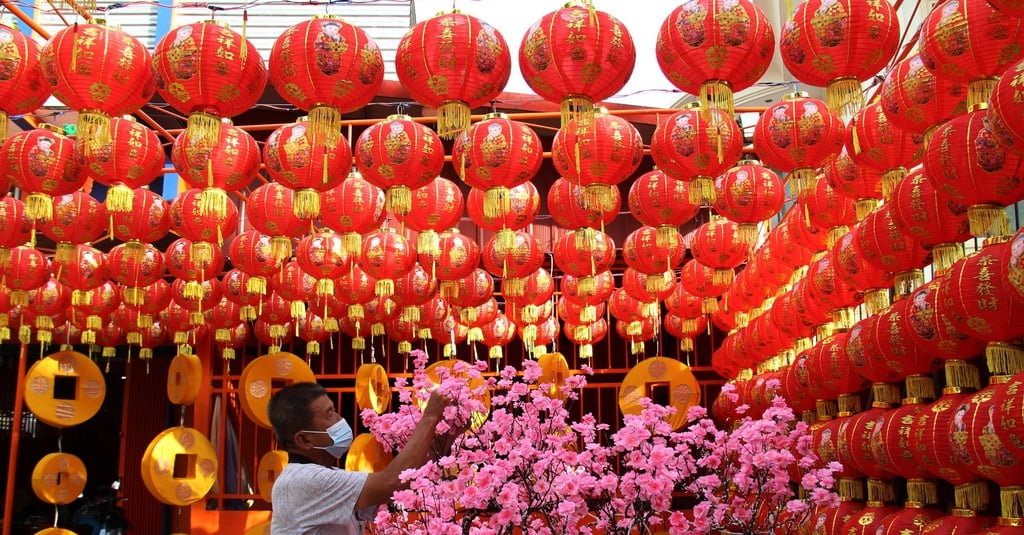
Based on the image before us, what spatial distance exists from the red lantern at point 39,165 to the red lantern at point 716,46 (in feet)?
10.5

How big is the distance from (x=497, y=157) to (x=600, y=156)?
20.4 inches

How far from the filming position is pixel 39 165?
4.99 m

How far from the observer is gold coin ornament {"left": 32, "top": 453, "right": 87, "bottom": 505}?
29.1 feet

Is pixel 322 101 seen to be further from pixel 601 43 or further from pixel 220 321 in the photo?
pixel 220 321

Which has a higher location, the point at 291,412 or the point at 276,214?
the point at 276,214

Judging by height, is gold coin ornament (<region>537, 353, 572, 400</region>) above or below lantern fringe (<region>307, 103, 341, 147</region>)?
below

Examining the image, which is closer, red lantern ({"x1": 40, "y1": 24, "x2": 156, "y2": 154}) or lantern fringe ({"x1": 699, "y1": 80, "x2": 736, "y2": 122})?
lantern fringe ({"x1": 699, "y1": 80, "x2": 736, "y2": 122})

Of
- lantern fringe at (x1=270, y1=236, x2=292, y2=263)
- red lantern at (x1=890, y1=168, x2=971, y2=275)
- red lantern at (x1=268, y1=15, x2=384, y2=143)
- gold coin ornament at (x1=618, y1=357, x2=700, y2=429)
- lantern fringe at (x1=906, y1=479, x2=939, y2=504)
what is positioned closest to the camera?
red lantern at (x1=890, y1=168, x2=971, y2=275)

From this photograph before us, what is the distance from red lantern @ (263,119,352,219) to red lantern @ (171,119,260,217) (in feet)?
0.47

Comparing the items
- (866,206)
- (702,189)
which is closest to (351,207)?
(702,189)

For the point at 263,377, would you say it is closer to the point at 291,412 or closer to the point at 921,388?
the point at 921,388

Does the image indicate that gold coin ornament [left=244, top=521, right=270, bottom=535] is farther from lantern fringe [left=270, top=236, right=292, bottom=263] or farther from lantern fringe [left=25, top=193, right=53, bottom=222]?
lantern fringe [left=25, top=193, right=53, bottom=222]

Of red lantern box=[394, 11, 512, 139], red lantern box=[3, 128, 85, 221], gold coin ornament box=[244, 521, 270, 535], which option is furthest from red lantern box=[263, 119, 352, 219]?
gold coin ornament box=[244, 521, 270, 535]

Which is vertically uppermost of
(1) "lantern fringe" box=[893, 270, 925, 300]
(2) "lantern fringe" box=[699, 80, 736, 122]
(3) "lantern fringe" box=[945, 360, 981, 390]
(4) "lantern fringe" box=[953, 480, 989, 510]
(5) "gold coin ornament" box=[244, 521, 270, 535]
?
(2) "lantern fringe" box=[699, 80, 736, 122]
